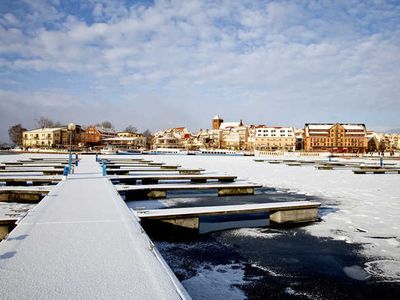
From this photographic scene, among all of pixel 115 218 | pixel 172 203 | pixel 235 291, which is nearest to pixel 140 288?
pixel 235 291

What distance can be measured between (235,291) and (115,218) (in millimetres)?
3523

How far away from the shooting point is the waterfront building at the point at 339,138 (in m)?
115

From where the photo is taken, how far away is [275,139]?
124 metres

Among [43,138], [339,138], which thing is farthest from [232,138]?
[43,138]

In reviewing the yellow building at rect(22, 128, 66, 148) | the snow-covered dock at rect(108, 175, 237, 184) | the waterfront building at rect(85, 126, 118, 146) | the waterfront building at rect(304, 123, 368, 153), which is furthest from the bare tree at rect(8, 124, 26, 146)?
the snow-covered dock at rect(108, 175, 237, 184)

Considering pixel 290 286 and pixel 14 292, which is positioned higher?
pixel 14 292

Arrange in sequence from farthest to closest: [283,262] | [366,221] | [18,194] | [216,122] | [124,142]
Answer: [216,122] < [124,142] < [18,194] < [366,221] < [283,262]

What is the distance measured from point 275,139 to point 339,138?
2237 cm

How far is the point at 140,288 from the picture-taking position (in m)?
4.20

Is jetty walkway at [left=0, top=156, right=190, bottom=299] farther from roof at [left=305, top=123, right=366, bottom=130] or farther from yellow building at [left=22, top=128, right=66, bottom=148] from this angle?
yellow building at [left=22, top=128, right=66, bottom=148]

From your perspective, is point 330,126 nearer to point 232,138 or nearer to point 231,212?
point 232,138


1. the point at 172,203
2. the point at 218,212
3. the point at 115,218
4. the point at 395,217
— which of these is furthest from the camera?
the point at 172,203

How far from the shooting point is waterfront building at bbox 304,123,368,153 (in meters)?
115

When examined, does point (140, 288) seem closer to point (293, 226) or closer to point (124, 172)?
point (293, 226)
